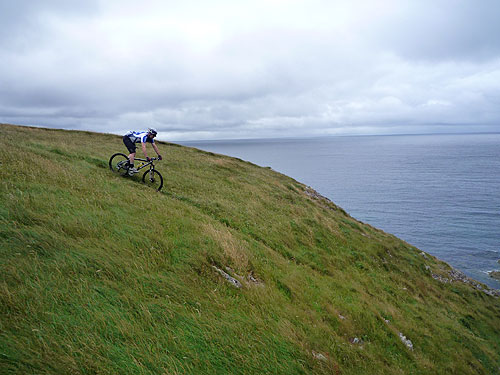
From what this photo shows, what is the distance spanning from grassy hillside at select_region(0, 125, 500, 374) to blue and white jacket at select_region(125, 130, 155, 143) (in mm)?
2971

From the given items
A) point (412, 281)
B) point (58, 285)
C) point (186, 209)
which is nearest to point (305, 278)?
point (186, 209)

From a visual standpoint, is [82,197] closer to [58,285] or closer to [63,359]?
[58,285]

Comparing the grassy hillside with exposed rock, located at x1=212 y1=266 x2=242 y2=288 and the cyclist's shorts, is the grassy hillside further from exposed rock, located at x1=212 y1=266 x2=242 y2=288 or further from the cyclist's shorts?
the cyclist's shorts

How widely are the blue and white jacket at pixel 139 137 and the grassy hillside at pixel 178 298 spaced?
297cm

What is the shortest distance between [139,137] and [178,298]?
12.7 metres

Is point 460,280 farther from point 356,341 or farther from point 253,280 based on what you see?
point 253,280

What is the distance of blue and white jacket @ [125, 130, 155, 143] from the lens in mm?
16906

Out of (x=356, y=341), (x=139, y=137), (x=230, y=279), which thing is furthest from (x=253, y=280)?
(x=139, y=137)

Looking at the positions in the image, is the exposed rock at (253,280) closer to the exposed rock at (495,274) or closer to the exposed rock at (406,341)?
the exposed rock at (406,341)

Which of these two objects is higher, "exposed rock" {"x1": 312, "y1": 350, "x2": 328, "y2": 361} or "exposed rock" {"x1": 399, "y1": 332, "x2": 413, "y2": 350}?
"exposed rock" {"x1": 312, "y1": 350, "x2": 328, "y2": 361}

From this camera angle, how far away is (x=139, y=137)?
1738 centimetres

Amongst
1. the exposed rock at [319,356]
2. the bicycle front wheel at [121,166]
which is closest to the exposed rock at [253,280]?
the exposed rock at [319,356]

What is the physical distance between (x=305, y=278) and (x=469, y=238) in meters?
55.3

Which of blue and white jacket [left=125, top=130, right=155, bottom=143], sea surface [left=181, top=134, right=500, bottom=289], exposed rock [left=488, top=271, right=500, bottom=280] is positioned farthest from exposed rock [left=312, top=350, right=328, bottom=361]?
exposed rock [left=488, top=271, right=500, bottom=280]
